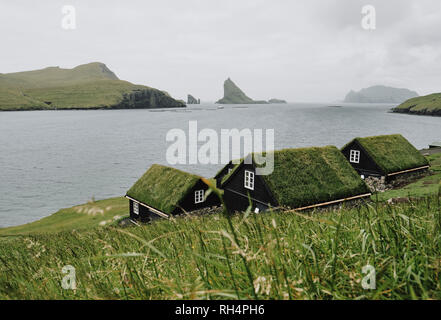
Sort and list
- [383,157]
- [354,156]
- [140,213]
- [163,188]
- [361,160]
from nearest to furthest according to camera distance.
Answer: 1. [163,188]
2. [140,213]
3. [383,157]
4. [361,160]
5. [354,156]

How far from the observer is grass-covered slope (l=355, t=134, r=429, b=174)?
3581 centimetres

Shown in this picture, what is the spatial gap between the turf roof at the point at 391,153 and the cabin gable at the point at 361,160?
18.0 inches

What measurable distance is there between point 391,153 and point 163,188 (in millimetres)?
30906

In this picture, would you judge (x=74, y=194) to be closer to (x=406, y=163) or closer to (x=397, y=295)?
(x=406, y=163)

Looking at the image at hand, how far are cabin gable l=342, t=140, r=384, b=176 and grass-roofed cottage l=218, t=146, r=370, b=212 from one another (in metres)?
10.7

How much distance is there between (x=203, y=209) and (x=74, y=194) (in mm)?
35446

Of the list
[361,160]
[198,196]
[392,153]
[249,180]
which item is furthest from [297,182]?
[392,153]

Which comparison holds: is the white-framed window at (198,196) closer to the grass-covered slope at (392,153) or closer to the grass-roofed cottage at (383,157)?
the grass-roofed cottage at (383,157)

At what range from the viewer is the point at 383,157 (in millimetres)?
36438

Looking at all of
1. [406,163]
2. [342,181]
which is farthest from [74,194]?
[406,163]

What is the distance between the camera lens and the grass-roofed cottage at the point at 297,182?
933 inches

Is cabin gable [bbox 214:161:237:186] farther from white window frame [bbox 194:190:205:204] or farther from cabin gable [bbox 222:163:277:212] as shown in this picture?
cabin gable [bbox 222:163:277:212]

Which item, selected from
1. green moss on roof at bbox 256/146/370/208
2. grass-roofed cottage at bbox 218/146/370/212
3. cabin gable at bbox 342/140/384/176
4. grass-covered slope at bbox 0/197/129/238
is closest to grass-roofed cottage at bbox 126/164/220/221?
grass-roofed cottage at bbox 218/146/370/212

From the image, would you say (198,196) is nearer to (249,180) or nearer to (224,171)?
(249,180)
